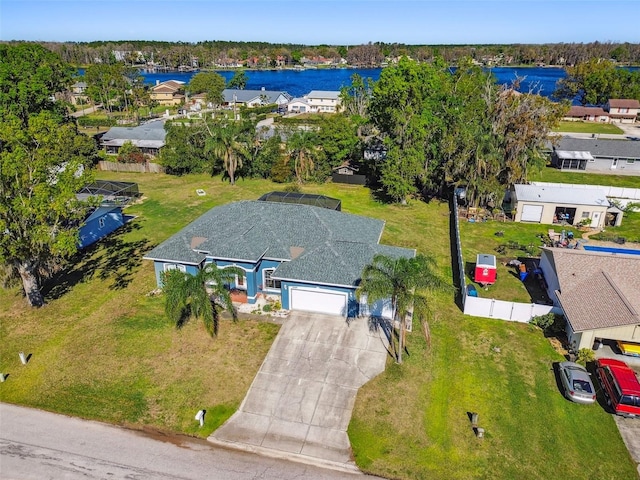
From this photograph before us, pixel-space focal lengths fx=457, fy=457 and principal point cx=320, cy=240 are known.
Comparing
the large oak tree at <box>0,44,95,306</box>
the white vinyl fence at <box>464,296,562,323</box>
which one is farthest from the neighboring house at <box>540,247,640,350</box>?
the large oak tree at <box>0,44,95,306</box>

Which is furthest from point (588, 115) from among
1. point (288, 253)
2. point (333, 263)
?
point (288, 253)

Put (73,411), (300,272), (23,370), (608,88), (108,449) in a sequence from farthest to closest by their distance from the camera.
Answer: (608,88) < (300,272) < (23,370) < (73,411) < (108,449)

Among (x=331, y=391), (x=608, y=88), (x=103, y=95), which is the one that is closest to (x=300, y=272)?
(x=331, y=391)

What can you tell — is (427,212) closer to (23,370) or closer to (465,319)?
(465,319)

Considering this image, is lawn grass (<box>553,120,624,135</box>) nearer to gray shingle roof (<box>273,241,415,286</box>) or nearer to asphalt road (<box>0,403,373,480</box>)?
gray shingle roof (<box>273,241,415,286</box>)

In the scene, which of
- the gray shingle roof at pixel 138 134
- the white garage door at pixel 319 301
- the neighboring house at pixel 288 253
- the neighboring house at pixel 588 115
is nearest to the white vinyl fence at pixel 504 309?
the neighboring house at pixel 288 253

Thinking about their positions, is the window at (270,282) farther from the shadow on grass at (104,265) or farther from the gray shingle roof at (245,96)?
the gray shingle roof at (245,96)
